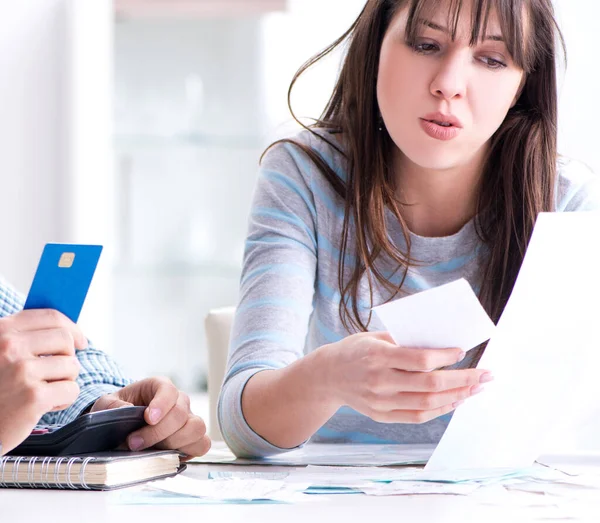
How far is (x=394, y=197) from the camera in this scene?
145 centimetres

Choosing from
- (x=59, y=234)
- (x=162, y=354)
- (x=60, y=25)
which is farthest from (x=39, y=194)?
(x=162, y=354)

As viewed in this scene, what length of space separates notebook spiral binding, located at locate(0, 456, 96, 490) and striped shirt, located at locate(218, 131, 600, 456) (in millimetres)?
384

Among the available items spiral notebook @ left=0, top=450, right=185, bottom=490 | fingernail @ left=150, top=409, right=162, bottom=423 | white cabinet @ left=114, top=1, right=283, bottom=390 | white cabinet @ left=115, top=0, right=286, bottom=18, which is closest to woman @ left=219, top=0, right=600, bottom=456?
fingernail @ left=150, top=409, right=162, bottom=423

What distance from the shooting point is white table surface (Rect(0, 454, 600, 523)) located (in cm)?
77

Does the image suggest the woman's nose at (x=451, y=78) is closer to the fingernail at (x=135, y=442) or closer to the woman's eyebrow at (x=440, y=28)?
the woman's eyebrow at (x=440, y=28)

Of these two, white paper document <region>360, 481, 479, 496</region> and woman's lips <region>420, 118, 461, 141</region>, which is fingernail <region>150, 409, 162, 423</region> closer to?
white paper document <region>360, 481, 479, 496</region>

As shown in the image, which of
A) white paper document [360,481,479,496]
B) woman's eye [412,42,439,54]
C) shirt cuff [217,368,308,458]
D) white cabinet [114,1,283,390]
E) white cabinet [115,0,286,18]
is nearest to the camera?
white paper document [360,481,479,496]

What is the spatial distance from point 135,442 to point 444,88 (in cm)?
61

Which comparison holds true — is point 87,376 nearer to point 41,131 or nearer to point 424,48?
point 424,48

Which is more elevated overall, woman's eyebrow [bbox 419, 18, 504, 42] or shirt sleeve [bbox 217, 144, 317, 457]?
woman's eyebrow [bbox 419, 18, 504, 42]

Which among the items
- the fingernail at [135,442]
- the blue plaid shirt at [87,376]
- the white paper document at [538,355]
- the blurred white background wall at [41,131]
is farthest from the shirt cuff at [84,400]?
the blurred white background wall at [41,131]

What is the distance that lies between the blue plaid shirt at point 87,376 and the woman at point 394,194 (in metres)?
0.19

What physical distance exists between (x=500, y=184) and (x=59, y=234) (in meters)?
1.52

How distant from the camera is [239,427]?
1179 millimetres
